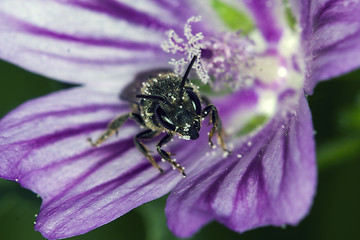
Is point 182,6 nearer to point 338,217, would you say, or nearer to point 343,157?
point 343,157

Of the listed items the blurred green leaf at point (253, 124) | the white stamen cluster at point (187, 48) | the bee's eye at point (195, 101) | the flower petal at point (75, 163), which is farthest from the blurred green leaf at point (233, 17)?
the bee's eye at point (195, 101)

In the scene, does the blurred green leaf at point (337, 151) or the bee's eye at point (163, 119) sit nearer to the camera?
the bee's eye at point (163, 119)

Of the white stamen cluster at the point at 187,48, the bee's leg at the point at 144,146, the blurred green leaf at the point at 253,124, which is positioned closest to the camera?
the bee's leg at the point at 144,146

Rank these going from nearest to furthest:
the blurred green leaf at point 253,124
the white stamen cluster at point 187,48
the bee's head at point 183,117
Result: the bee's head at point 183,117 < the white stamen cluster at point 187,48 < the blurred green leaf at point 253,124

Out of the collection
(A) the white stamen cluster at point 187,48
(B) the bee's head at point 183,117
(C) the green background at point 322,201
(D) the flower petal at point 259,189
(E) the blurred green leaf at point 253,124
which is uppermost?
(A) the white stamen cluster at point 187,48

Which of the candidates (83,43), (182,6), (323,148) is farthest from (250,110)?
(83,43)

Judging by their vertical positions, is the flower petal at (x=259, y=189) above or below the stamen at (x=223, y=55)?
below

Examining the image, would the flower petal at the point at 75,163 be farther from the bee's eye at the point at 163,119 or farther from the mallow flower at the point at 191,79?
the bee's eye at the point at 163,119
